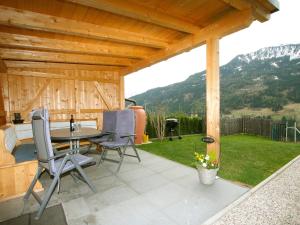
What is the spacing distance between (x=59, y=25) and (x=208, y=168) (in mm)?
3044

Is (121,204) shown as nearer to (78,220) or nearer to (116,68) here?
(78,220)

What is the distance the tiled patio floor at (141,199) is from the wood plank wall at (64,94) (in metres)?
2.78

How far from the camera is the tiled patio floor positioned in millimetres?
1826

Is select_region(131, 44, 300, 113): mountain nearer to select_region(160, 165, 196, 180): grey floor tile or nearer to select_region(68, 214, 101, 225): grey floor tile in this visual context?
select_region(160, 165, 196, 180): grey floor tile

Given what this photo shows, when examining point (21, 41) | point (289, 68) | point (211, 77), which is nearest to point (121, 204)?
point (211, 77)

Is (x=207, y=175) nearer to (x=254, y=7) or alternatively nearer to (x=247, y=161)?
(x=247, y=161)

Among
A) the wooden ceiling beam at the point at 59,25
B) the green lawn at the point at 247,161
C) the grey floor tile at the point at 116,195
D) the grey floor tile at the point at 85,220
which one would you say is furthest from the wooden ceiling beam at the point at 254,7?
the grey floor tile at the point at 85,220

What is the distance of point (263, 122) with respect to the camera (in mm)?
7934

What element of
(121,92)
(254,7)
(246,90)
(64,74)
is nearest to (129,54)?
(121,92)

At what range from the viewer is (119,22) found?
2867 mm

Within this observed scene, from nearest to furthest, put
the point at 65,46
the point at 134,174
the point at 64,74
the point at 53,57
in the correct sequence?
the point at 134,174
the point at 65,46
the point at 53,57
the point at 64,74

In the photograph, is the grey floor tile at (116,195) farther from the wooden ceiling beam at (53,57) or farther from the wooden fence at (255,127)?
the wooden fence at (255,127)

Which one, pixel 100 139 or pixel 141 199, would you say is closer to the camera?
pixel 141 199

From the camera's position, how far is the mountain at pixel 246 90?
18.4 m
